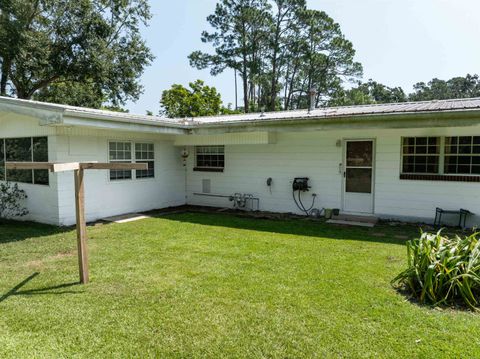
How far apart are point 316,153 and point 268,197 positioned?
1863 mm

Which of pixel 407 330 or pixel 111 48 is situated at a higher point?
pixel 111 48

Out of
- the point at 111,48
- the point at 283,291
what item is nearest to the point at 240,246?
the point at 283,291

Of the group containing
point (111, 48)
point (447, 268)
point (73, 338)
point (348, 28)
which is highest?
point (348, 28)

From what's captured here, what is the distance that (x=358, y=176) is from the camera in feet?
26.8

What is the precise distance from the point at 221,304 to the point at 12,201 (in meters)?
7.30

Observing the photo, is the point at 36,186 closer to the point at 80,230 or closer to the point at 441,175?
the point at 80,230

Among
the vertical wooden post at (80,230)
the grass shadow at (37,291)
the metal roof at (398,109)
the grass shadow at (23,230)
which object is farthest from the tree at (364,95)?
the grass shadow at (37,291)

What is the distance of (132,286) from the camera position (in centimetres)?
399

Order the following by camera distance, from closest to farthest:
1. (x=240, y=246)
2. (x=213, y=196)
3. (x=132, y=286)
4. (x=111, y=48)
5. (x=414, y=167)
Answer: (x=132, y=286) < (x=240, y=246) < (x=414, y=167) < (x=213, y=196) < (x=111, y=48)

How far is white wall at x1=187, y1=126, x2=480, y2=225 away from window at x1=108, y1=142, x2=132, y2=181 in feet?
7.55

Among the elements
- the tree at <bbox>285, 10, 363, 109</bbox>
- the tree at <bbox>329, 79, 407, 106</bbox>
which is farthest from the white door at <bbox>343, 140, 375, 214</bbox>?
the tree at <bbox>329, 79, 407, 106</bbox>

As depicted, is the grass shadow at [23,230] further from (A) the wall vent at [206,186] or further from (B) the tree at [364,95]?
(B) the tree at [364,95]

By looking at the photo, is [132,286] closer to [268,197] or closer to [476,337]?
[476,337]

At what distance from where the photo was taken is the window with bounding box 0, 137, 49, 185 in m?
7.63
